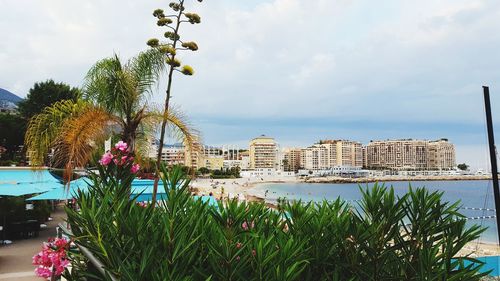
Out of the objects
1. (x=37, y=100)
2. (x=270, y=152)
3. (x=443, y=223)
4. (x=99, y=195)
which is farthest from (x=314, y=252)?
(x=270, y=152)

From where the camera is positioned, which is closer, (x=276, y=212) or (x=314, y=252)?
(x=314, y=252)

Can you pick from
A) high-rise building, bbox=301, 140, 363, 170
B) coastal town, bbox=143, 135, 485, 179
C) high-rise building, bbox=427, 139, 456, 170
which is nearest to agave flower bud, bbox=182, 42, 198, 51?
coastal town, bbox=143, 135, 485, 179

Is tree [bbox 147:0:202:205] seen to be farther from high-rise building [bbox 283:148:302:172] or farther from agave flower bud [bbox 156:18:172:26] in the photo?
high-rise building [bbox 283:148:302:172]

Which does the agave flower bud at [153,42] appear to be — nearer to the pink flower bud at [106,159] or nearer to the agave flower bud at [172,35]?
the agave flower bud at [172,35]

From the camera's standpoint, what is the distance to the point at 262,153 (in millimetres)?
158750

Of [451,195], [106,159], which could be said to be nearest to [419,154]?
[451,195]

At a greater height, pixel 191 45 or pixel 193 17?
pixel 193 17

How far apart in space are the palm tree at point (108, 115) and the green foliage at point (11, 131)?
29.6m

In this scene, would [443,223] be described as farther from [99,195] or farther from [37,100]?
[37,100]

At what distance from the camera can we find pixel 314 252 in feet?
6.81

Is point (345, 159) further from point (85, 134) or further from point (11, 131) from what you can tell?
point (85, 134)

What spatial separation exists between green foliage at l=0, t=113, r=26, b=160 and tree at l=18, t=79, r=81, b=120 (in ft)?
7.91

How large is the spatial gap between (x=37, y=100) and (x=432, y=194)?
36.4 metres

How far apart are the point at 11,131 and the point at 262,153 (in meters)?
125
